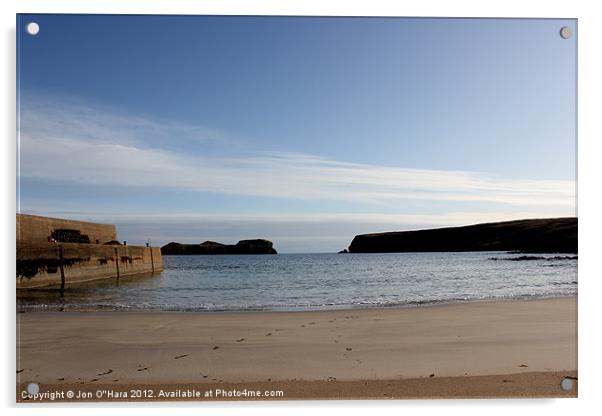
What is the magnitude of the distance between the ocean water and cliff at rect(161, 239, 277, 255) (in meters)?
0.15

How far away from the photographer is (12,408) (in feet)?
10.2

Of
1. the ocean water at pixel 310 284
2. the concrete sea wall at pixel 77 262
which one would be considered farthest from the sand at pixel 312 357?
the ocean water at pixel 310 284

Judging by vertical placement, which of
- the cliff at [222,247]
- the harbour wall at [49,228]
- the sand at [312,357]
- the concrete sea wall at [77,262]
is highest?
the harbour wall at [49,228]

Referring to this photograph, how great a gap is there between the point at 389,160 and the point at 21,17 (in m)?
2.61

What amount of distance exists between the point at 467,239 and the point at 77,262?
13.1ft

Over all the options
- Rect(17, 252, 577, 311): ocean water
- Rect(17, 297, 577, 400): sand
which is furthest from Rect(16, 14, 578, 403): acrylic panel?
Rect(17, 252, 577, 311): ocean water

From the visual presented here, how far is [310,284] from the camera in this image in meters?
6.13

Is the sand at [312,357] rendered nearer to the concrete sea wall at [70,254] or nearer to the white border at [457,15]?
the white border at [457,15]

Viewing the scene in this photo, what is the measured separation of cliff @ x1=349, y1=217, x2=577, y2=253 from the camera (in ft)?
12.2

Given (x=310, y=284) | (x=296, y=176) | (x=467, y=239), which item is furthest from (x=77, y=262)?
(x=467, y=239)

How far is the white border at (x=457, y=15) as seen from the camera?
313cm

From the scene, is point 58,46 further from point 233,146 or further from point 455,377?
point 455,377

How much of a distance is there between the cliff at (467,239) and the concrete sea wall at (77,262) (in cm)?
173
